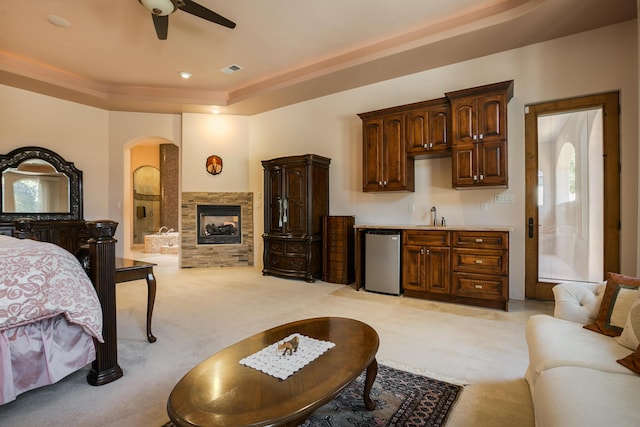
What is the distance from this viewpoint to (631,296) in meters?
1.61

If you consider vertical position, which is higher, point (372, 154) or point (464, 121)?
point (464, 121)

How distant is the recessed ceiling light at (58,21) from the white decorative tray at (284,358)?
453cm

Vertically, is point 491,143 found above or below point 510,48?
below

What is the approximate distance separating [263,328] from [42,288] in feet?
5.56

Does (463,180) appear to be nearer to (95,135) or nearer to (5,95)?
(95,135)

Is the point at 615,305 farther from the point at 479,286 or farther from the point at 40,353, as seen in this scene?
the point at 40,353

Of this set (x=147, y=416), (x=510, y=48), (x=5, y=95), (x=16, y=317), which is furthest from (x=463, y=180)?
(x=5, y=95)

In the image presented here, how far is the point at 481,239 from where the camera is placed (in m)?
3.56

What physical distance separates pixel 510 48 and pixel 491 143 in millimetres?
1298

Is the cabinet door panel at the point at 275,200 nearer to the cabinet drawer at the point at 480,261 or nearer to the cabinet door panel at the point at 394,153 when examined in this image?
the cabinet door panel at the point at 394,153

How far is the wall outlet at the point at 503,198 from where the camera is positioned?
155 inches

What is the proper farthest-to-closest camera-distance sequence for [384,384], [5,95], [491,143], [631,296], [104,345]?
[5,95], [491,143], [104,345], [384,384], [631,296]

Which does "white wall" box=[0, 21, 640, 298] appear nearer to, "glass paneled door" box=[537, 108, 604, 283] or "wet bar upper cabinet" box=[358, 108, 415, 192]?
"glass paneled door" box=[537, 108, 604, 283]

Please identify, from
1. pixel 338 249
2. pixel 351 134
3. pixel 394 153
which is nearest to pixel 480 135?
pixel 394 153
